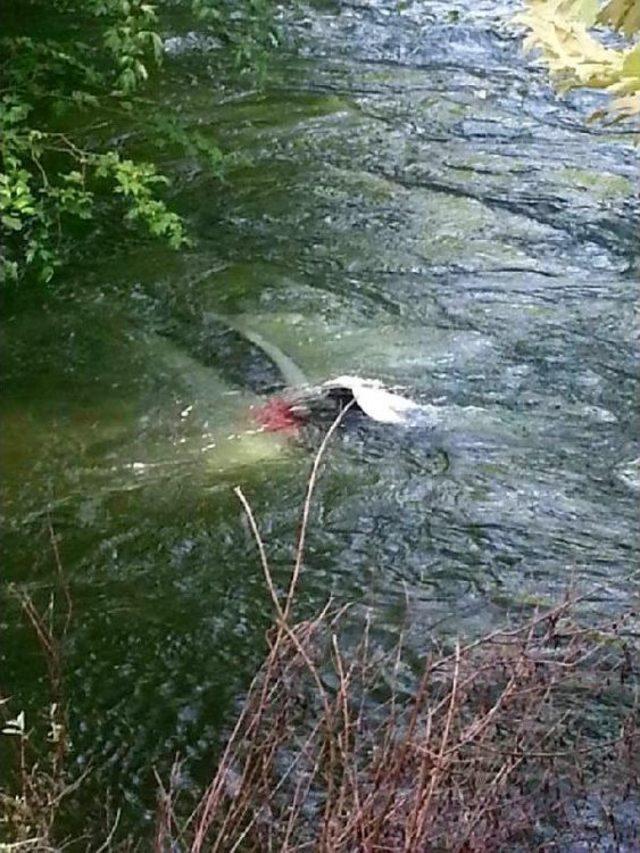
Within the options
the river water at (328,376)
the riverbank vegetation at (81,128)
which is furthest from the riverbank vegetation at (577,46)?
the riverbank vegetation at (81,128)

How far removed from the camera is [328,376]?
6559mm

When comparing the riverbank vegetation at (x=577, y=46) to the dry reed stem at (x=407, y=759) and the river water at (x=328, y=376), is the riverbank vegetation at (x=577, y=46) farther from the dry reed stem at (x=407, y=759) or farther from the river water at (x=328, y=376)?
the river water at (x=328, y=376)

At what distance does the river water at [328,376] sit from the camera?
505 centimetres

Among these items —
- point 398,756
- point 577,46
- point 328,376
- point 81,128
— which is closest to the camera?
point 577,46

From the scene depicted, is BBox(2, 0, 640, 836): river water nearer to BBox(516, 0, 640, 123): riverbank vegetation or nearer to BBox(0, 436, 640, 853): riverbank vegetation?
BBox(0, 436, 640, 853): riverbank vegetation

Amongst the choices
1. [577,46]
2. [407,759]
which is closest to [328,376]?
[407,759]

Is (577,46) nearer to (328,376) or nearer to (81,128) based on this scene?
(328,376)

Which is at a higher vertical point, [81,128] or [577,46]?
[577,46]

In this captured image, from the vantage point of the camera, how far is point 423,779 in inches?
118

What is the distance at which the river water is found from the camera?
16.6 feet

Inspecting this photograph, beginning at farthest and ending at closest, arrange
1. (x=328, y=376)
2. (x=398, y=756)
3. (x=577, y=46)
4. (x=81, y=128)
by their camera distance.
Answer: (x=81, y=128) < (x=328, y=376) < (x=398, y=756) < (x=577, y=46)

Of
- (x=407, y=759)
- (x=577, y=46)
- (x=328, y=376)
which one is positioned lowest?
(x=328, y=376)

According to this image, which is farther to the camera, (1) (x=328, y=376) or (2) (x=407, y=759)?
(1) (x=328, y=376)

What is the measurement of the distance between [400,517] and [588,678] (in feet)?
4.63
